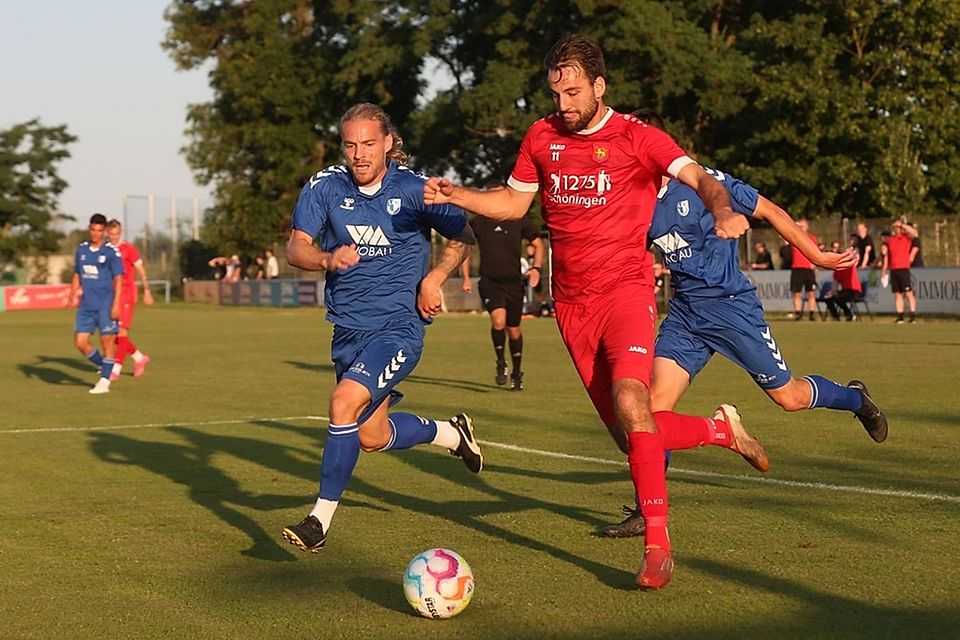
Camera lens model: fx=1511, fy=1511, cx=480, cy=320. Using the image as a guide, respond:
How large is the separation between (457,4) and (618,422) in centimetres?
5099

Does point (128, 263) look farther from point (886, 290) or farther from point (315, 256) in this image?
point (886, 290)

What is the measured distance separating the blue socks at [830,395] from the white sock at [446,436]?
2.06 metres

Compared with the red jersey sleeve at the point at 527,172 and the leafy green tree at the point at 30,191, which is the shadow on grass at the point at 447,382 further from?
the leafy green tree at the point at 30,191

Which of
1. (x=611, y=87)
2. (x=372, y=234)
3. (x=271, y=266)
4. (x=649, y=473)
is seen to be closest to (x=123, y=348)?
(x=372, y=234)

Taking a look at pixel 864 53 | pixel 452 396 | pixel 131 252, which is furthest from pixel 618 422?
pixel 864 53

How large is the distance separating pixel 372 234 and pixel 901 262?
23725 millimetres

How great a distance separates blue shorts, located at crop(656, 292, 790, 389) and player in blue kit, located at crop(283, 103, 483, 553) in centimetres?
130

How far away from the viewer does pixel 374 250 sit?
7691 mm

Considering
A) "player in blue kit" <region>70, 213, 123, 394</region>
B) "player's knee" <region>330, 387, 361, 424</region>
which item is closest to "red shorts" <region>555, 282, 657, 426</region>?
"player's knee" <region>330, 387, 361, 424</region>

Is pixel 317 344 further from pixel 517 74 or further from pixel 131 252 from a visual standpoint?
pixel 517 74

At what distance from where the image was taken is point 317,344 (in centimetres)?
2773

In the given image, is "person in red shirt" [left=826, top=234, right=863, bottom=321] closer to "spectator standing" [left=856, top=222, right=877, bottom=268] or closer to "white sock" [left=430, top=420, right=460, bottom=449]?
"spectator standing" [left=856, top=222, right=877, bottom=268]

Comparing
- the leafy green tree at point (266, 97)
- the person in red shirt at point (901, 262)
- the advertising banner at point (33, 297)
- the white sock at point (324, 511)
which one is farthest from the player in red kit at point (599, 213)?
the advertising banner at point (33, 297)

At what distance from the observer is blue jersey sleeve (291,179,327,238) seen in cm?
761
